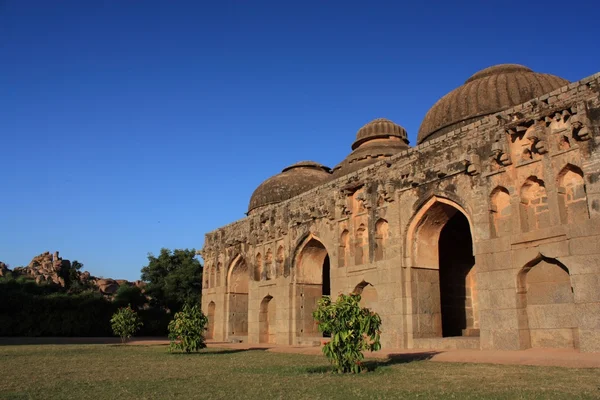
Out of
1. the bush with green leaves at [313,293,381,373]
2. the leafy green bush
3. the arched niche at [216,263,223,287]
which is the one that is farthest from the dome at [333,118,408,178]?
the leafy green bush

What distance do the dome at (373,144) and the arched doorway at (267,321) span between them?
614 cm

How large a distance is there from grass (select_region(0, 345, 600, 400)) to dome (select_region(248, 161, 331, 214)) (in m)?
15.4

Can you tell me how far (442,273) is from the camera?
16844 millimetres

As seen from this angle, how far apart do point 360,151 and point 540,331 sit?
480 inches

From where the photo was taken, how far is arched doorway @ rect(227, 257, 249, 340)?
23.7 m

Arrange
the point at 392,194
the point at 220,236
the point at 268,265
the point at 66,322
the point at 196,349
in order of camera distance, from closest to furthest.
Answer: the point at 196,349 → the point at 392,194 → the point at 268,265 → the point at 220,236 → the point at 66,322

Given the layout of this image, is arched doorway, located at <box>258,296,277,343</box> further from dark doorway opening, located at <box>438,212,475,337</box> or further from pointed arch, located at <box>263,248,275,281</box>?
dark doorway opening, located at <box>438,212,475,337</box>

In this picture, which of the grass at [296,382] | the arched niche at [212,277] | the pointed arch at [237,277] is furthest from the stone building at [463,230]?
the grass at [296,382]

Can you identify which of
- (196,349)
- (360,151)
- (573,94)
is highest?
(360,151)

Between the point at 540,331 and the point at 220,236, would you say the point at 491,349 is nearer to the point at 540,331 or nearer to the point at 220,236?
the point at 540,331

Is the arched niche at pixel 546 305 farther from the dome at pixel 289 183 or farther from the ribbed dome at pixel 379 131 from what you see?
the dome at pixel 289 183

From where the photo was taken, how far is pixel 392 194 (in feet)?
49.2

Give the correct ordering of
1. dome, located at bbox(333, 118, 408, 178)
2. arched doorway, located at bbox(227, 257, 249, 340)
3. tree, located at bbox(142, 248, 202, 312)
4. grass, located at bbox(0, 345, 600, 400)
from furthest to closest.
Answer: tree, located at bbox(142, 248, 202, 312) → arched doorway, located at bbox(227, 257, 249, 340) → dome, located at bbox(333, 118, 408, 178) → grass, located at bbox(0, 345, 600, 400)

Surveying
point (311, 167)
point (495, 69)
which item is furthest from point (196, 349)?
point (311, 167)
